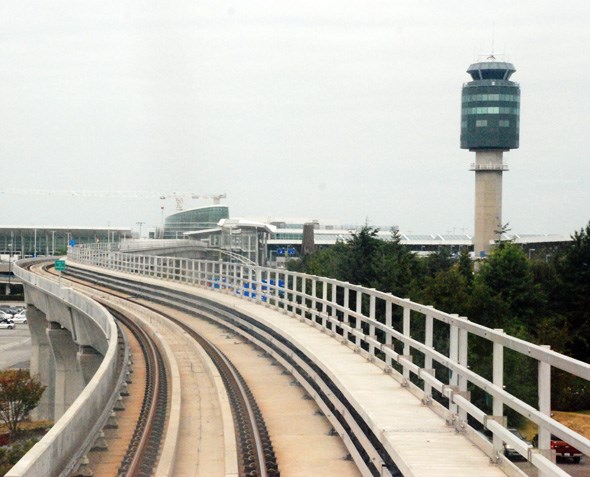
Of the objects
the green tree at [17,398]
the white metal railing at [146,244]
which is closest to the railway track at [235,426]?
the green tree at [17,398]

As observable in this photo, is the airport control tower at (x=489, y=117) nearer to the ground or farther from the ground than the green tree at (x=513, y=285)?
farther from the ground

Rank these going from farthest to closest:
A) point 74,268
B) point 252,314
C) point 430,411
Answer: point 74,268 < point 252,314 < point 430,411

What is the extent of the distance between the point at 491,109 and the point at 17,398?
4839 inches

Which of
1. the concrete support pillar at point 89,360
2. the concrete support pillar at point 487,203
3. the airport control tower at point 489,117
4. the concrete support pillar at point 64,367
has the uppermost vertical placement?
the airport control tower at point 489,117

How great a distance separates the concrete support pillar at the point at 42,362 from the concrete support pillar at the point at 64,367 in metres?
11.4

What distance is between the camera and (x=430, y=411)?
1278 cm

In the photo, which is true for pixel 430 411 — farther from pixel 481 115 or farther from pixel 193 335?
pixel 481 115

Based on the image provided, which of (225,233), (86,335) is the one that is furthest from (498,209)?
(86,335)

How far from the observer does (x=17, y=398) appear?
2238 inches

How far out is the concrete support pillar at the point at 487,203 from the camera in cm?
16138

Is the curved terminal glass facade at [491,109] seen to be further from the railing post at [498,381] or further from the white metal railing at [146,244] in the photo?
the railing post at [498,381]

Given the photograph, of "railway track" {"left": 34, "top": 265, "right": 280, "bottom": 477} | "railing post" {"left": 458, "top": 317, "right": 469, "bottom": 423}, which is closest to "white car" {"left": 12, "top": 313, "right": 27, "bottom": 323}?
"railway track" {"left": 34, "top": 265, "right": 280, "bottom": 477}

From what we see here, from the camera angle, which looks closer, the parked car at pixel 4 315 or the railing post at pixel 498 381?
the railing post at pixel 498 381

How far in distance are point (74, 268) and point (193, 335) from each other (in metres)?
42.7
